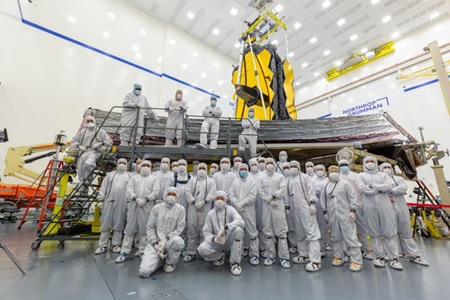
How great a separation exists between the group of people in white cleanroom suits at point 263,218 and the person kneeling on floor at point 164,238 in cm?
1

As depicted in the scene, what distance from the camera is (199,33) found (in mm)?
11805

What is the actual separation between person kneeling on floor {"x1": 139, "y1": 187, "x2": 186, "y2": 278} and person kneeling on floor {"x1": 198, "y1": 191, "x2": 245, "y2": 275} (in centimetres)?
36

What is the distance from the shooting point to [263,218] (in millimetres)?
3230

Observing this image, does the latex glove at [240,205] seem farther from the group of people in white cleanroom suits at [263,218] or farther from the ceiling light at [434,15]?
the ceiling light at [434,15]

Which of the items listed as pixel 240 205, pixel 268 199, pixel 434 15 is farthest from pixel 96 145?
pixel 434 15

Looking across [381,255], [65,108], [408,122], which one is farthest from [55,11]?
[408,122]

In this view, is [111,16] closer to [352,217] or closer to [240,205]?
[240,205]

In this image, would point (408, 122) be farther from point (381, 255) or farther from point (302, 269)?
point (302, 269)

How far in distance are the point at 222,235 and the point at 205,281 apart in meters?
0.56

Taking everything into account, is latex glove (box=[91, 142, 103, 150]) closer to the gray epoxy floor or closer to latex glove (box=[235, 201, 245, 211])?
the gray epoxy floor

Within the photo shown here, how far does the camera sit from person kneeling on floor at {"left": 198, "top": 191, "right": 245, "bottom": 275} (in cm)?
278

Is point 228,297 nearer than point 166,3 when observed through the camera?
Yes

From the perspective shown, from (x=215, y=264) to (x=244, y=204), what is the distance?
931 millimetres

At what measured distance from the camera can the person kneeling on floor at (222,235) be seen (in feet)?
9.11
